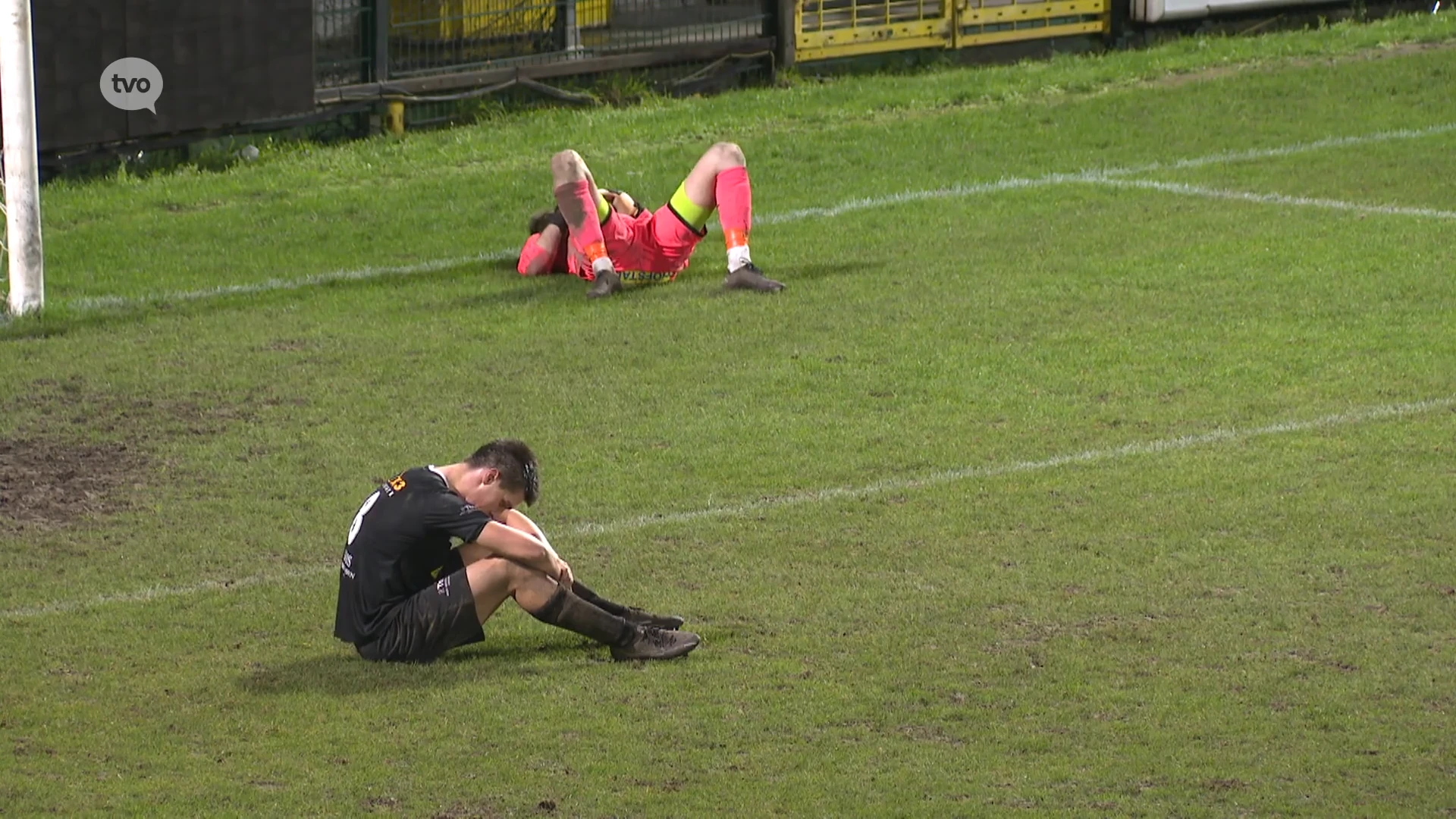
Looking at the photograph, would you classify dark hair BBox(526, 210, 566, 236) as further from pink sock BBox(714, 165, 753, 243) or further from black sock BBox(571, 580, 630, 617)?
black sock BBox(571, 580, 630, 617)

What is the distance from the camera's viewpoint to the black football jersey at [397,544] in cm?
740

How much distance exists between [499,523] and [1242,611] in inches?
111

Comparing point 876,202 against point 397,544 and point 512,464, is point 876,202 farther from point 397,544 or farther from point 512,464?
point 397,544

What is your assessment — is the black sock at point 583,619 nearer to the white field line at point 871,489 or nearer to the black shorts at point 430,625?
the black shorts at point 430,625

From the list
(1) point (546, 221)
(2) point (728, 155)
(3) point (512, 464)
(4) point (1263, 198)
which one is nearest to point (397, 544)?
(3) point (512, 464)

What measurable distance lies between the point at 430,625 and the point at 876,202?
8.95 m

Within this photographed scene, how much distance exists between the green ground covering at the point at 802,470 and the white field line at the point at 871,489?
32 mm

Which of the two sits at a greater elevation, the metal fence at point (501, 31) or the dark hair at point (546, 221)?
the metal fence at point (501, 31)

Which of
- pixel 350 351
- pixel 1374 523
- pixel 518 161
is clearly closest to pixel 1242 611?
pixel 1374 523

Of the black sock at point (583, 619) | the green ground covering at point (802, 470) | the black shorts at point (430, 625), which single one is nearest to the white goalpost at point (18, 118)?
the green ground covering at point (802, 470)

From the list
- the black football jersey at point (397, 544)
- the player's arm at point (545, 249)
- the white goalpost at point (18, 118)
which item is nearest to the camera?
the black football jersey at point (397, 544)

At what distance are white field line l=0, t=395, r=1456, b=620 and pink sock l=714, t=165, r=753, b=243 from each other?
3650 mm

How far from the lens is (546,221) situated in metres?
13.9

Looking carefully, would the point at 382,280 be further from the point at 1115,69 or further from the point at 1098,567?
the point at 1115,69
